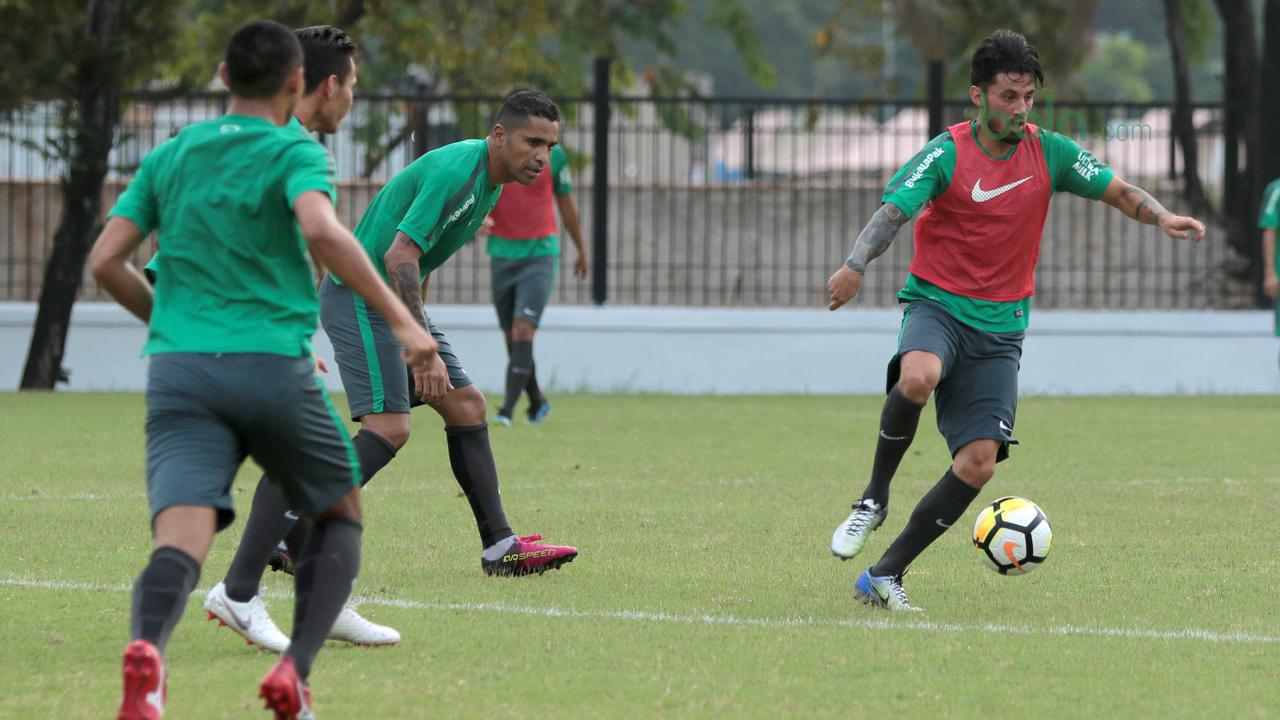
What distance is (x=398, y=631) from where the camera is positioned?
5668mm

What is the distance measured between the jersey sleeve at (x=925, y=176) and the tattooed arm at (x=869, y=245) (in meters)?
0.04

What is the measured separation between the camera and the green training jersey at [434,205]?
6.33 metres

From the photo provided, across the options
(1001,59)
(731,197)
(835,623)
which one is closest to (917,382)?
(835,623)

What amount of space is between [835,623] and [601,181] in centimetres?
1202

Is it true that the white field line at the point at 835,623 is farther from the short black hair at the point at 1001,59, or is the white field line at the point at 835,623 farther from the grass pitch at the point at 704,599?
the short black hair at the point at 1001,59

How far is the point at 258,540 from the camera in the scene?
Result: 529 centimetres

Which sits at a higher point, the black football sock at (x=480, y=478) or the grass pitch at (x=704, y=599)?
the black football sock at (x=480, y=478)

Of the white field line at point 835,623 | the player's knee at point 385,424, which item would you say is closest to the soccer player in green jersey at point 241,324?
the white field line at point 835,623

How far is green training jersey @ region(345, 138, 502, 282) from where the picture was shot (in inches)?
249

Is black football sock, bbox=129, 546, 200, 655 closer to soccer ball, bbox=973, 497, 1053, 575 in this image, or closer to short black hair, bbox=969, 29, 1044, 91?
soccer ball, bbox=973, 497, 1053, 575

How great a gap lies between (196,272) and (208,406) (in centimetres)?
31

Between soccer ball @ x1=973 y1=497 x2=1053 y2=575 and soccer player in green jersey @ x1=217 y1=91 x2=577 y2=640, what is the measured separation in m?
1.44

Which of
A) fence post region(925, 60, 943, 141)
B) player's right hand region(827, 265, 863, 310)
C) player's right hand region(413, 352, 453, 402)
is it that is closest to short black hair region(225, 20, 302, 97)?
player's right hand region(413, 352, 453, 402)

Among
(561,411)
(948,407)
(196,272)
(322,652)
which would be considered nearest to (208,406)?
(196,272)
